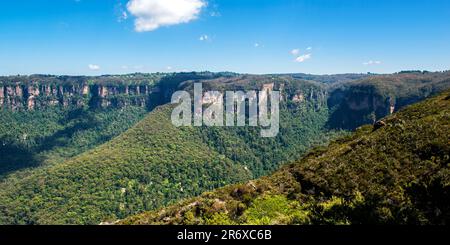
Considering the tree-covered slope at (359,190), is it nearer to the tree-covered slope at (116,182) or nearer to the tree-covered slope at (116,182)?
the tree-covered slope at (116,182)

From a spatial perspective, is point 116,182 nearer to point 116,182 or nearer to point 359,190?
point 116,182

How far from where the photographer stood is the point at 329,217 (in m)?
20.9

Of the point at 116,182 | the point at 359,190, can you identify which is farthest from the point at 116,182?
the point at 359,190

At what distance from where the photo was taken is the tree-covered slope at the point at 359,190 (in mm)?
19750

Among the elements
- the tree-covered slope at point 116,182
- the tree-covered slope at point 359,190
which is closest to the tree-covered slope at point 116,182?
the tree-covered slope at point 116,182

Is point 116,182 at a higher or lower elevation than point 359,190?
lower

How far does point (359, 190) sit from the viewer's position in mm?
26641

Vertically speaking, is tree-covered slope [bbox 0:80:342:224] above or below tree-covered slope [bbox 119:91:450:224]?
below

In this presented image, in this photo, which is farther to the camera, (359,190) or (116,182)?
(116,182)

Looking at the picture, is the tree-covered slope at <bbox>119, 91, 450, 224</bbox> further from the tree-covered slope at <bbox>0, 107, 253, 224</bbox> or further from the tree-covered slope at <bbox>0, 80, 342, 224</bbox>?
the tree-covered slope at <bbox>0, 107, 253, 224</bbox>

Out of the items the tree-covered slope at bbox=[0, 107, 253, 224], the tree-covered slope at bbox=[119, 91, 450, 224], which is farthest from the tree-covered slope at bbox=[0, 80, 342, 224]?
the tree-covered slope at bbox=[119, 91, 450, 224]

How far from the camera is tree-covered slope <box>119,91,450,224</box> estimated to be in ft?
64.8
